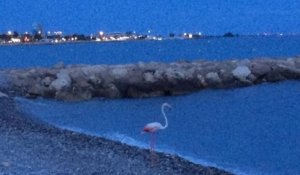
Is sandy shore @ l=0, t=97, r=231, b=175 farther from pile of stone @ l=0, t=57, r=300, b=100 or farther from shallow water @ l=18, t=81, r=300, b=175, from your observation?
pile of stone @ l=0, t=57, r=300, b=100

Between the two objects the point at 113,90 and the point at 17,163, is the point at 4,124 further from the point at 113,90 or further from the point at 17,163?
the point at 113,90

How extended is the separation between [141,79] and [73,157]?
64.2 feet

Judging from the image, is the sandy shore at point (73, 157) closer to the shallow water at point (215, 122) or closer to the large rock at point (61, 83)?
the shallow water at point (215, 122)

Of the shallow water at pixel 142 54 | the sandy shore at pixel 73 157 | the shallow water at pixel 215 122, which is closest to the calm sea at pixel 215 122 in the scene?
the shallow water at pixel 215 122

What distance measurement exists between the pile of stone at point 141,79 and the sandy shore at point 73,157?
521 inches

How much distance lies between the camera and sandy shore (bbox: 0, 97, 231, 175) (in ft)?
38.9

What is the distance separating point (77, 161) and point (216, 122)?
1229 centimetres

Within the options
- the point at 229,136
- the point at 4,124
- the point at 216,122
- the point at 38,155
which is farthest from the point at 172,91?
the point at 38,155

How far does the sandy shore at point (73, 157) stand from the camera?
467 inches

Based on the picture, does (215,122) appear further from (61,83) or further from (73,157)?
(73,157)

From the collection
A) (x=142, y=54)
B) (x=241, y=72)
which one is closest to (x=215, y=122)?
(x=241, y=72)

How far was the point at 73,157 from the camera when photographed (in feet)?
43.0

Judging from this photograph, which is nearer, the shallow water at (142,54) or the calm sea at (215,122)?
the calm sea at (215,122)

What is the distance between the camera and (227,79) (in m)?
35.3
